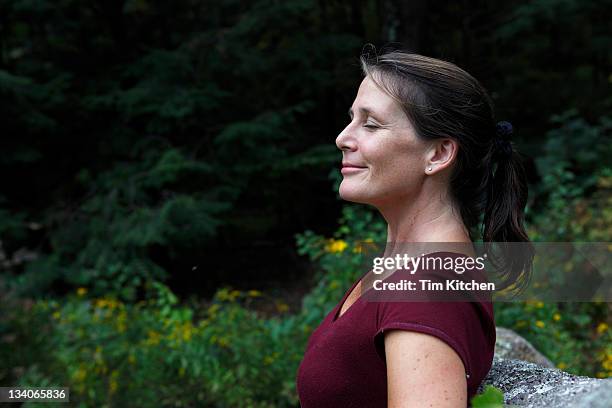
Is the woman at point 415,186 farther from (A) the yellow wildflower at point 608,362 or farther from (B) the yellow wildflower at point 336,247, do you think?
(B) the yellow wildflower at point 336,247

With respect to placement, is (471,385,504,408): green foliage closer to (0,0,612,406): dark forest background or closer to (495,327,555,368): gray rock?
(495,327,555,368): gray rock

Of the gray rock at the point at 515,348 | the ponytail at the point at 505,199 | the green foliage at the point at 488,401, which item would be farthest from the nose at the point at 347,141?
the gray rock at the point at 515,348

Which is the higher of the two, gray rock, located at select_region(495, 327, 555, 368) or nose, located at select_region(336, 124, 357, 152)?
nose, located at select_region(336, 124, 357, 152)

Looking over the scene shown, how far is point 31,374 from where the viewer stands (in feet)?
12.0

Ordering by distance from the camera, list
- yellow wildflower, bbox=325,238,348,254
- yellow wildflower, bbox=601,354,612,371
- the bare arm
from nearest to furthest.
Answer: the bare arm, yellow wildflower, bbox=601,354,612,371, yellow wildflower, bbox=325,238,348,254

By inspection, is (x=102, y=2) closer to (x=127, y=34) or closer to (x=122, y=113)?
(x=127, y=34)

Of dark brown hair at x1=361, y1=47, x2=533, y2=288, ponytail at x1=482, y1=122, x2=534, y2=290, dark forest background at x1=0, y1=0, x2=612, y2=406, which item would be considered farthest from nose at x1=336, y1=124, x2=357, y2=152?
dark forest background at x1=0, y1=0, x2=612, y2=406

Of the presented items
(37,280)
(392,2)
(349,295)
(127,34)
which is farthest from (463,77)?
(127,34)

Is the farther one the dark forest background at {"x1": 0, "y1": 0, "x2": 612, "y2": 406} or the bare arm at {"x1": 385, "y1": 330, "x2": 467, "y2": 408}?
the dark forest background at {"x1": 0, "y1": 0, "x2": 612, "y2": 406}

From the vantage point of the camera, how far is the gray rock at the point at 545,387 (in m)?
0.98

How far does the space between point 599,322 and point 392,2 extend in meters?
3.44

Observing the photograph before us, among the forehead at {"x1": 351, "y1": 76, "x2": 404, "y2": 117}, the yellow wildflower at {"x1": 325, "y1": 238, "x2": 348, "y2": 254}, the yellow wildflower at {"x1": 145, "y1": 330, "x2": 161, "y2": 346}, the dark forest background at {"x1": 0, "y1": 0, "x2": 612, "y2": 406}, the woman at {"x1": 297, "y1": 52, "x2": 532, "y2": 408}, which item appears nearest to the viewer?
the woman at {"x1": 297, "y1": 52, "x2": 532, "y2": 408}

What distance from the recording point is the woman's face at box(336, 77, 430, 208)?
1.40 m

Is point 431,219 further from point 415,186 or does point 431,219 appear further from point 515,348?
point 515,348
